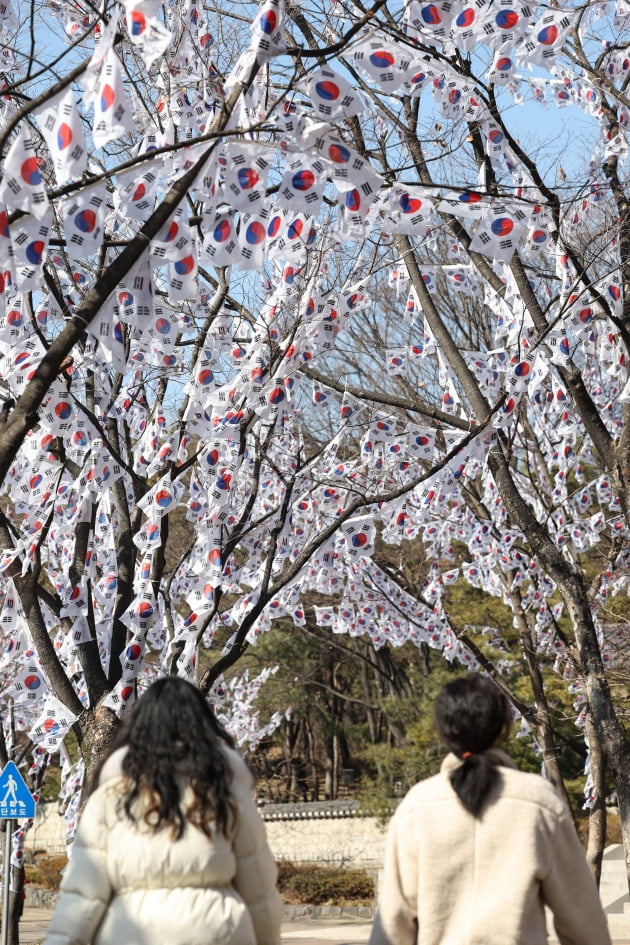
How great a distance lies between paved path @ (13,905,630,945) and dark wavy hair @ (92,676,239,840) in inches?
502

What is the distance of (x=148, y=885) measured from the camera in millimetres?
2682

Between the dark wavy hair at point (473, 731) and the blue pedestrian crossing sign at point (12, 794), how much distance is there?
352 inches

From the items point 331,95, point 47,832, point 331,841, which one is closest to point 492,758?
point 331,95

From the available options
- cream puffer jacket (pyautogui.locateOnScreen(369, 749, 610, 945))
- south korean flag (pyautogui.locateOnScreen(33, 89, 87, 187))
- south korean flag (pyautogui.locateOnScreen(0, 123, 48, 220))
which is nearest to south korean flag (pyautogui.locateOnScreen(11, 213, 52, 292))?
south korean flag (pyautogui.locateOnScreen(0, 123, 48, 220))

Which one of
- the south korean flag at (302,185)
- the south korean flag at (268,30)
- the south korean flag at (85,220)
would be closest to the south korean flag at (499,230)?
the south korean flag at (302,185)

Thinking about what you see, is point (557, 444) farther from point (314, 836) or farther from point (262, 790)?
point (262, 790)

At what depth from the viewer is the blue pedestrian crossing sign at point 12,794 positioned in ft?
36.0

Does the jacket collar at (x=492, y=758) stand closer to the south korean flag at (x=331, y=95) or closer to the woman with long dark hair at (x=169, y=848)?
the woman with long dark hair at (x=169, y=848)

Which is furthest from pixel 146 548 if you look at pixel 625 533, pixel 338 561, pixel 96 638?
pixel 625 533

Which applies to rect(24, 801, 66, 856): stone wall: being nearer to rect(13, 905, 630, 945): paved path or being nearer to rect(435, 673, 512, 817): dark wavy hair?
rect(13, 905, 630, 945): paved path

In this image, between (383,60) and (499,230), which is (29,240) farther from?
(499,230)

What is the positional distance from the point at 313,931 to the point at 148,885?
58.1ft

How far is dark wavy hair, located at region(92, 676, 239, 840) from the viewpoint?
2713mm

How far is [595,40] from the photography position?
334 inches
